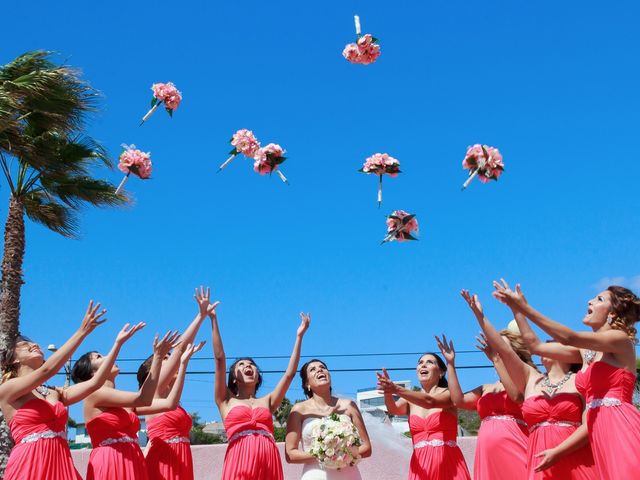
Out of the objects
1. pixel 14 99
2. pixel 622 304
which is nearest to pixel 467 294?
pixel 622 304

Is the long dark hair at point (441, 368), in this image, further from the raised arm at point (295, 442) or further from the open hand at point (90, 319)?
the open hand at point (90, 319)

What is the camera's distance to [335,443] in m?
7.14

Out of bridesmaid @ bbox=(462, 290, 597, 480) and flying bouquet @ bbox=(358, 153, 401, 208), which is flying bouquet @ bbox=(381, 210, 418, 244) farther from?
bridesmaid @ bbox=(462, 290, 597, 480)

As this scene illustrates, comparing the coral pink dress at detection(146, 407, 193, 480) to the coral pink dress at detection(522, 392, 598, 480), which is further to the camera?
A: the coral pink dress at detection(146, 407, 193, 480)

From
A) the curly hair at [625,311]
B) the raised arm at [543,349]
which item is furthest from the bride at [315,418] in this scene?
the curly hair at [625,311]

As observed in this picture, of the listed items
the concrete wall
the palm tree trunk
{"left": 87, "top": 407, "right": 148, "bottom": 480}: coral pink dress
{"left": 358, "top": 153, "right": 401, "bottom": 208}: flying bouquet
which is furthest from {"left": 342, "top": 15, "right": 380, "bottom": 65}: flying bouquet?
the palm tree trunk

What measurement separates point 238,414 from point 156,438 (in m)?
0.96

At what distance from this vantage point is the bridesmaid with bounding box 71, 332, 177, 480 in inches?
265

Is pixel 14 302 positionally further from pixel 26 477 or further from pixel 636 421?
pixel 636 421

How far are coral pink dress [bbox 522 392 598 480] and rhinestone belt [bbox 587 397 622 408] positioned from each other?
0.78 m

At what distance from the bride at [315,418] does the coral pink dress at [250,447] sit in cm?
28

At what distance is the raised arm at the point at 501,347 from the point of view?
6934mm

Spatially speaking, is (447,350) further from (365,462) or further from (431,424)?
(365,462)

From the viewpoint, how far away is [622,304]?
18.9 ft
